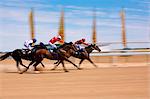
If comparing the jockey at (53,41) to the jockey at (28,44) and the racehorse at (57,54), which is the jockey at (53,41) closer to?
the racehorse at (57,54)

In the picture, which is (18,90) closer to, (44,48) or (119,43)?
(44,48)

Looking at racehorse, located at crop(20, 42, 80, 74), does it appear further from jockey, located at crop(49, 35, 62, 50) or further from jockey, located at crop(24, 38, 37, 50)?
jockey, located at crop(24, 38, 37, 50)

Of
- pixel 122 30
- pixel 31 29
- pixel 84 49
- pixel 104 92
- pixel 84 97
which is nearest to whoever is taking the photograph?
pixel 84 97

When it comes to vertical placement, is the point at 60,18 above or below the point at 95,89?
above

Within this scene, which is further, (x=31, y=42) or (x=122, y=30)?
(x=122, y=30)

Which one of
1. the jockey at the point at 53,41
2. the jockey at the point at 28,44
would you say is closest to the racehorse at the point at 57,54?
the jockey at the point at 53,41

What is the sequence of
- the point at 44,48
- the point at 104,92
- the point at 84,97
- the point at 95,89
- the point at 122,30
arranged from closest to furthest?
the point at 84,97, the point at 104,92, the point at 95,89, the point at 44,48, the point at 122,30

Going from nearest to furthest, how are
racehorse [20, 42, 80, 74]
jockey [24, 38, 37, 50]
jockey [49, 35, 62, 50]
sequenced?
racehorse [20, 42, 80, 74], jockey [24, 38, 37, 50], jockey [49, 35, 62, 50]

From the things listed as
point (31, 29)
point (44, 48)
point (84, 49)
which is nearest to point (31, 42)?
point (44, 48)

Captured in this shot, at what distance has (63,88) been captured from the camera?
666 centimetres

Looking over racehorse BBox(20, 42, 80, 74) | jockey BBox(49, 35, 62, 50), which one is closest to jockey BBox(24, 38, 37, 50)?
racehorse BBox(20, 42, 80, 74)

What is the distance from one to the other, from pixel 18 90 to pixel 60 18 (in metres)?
8.83

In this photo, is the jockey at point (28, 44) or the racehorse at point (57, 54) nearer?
the racehorse at point (57, 54)

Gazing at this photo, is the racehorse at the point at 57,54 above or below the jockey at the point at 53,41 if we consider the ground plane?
below
